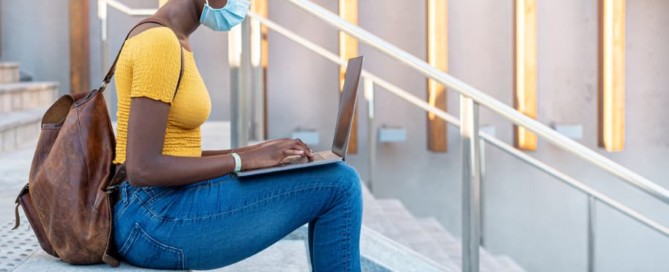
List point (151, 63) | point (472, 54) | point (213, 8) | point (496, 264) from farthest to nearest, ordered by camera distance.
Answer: point (472, 54), point (496, 264), point (213, 8), point (151, 63)

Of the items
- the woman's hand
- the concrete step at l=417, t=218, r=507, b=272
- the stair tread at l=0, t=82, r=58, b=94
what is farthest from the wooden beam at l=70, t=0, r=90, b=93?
the woman's hand

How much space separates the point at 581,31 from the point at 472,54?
0.75 m

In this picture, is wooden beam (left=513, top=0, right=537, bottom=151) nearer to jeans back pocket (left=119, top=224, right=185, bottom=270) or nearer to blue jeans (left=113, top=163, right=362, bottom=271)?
blue jeans (left=113, top=163, right=362, bottom=271)

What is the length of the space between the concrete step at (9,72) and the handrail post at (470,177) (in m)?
3.12

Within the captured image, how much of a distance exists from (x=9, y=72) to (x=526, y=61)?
3.02 meters

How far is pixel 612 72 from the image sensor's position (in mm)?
5652

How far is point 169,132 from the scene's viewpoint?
1673mm

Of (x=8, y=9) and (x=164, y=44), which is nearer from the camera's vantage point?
(x=164, y=44)

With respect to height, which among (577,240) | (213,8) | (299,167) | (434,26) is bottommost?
(577,240)

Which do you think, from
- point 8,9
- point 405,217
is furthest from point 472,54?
point 8,9

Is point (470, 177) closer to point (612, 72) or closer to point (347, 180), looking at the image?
point (347, 180)

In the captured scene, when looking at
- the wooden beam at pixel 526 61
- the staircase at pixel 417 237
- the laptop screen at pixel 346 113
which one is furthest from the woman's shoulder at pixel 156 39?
the wooden beam at pixel 526 61

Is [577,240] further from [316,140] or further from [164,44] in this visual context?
[164,44]

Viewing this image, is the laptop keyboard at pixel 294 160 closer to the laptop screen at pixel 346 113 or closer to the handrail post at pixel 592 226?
the laptop screen at pixel 346 113
